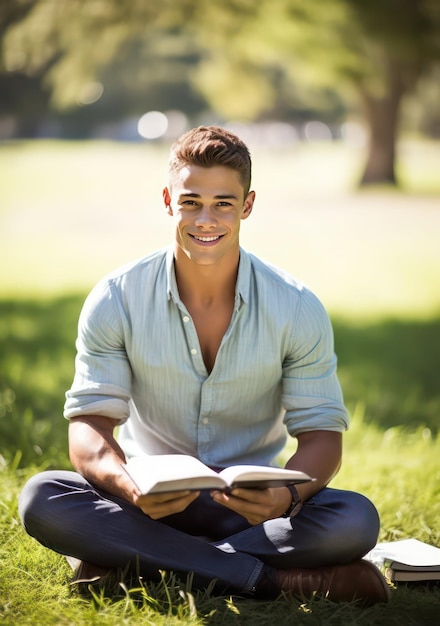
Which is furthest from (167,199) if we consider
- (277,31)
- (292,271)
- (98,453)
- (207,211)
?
(292,271)

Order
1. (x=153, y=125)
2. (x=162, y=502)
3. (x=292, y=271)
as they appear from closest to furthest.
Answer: (x=162, y=502), (x=292, y=271), (x=153, y=125)

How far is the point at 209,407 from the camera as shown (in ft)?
9.52

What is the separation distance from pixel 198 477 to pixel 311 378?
721 millimetres

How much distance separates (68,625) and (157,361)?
867mm

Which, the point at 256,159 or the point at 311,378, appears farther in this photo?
the point at 256,159

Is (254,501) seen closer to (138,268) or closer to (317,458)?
(317,458)

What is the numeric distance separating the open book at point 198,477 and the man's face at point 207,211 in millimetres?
744

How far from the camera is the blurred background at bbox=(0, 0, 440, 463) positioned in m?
6.70

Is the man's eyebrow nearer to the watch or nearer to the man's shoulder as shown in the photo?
the man's shoulder

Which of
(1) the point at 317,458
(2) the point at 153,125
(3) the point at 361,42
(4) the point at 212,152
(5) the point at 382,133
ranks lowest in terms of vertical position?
(1) the point at 317,458

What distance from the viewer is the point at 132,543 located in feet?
8.68

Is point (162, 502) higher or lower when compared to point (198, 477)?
lower

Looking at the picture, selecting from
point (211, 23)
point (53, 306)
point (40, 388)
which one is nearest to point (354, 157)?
point (211, 23)

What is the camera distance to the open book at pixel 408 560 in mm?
2852
